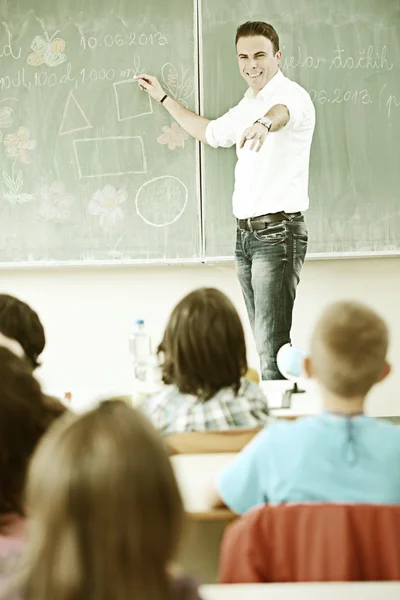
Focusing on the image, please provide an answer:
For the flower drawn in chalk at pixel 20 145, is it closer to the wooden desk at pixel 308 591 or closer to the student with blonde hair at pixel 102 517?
the wooden desk at pixel 308 591

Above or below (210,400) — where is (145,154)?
above

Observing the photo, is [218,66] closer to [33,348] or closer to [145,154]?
[145,154]

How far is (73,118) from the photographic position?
13.8 feet

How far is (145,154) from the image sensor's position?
420 centimetres

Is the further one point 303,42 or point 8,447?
point 303,42

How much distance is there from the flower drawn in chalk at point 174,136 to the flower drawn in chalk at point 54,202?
60cm

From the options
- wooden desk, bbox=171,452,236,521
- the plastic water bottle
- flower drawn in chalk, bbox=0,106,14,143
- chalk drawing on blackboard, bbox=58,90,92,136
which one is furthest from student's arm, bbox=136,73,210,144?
wooden desk, bbox=171,452,236,521

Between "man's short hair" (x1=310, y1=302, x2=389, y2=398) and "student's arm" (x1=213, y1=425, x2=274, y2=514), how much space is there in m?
0.20

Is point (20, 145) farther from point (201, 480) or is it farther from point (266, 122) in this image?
point (201, 480)

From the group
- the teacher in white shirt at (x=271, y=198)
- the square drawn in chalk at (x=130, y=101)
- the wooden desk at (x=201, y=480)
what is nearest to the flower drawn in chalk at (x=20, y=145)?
the square drawn in chalk at (x=130, y=101)

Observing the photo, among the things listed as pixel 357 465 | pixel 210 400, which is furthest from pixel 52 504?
pixel 210 400

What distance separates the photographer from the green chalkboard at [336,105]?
4.13 meters

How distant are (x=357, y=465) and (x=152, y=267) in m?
3.01

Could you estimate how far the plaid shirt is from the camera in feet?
6.55
